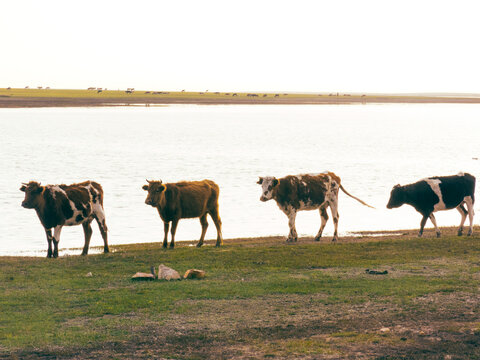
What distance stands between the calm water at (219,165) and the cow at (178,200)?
2.84m

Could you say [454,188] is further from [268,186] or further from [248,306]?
[248,306]

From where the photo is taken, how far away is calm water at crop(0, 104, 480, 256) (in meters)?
26.4

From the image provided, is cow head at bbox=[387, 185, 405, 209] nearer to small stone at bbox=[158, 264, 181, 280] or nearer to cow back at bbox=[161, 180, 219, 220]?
cow back at bbox=[161, 180, 219, 220]

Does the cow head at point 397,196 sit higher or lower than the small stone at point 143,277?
higher

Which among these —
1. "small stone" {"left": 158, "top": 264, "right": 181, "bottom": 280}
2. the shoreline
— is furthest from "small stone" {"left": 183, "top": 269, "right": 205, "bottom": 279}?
the shoreline

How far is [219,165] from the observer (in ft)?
174

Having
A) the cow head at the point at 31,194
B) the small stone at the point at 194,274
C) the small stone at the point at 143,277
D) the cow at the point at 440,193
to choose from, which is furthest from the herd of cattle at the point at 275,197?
the small stone at the point at 194,274

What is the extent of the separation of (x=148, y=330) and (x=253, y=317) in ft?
5.56

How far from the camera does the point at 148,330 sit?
10609 mm

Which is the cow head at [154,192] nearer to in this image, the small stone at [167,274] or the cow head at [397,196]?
the small stone at [167,274]

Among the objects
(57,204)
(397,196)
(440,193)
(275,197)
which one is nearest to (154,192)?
(57,204)

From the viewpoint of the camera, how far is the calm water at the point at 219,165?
26.4m

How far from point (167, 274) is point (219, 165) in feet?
128

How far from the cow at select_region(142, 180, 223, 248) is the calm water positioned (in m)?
2.84
